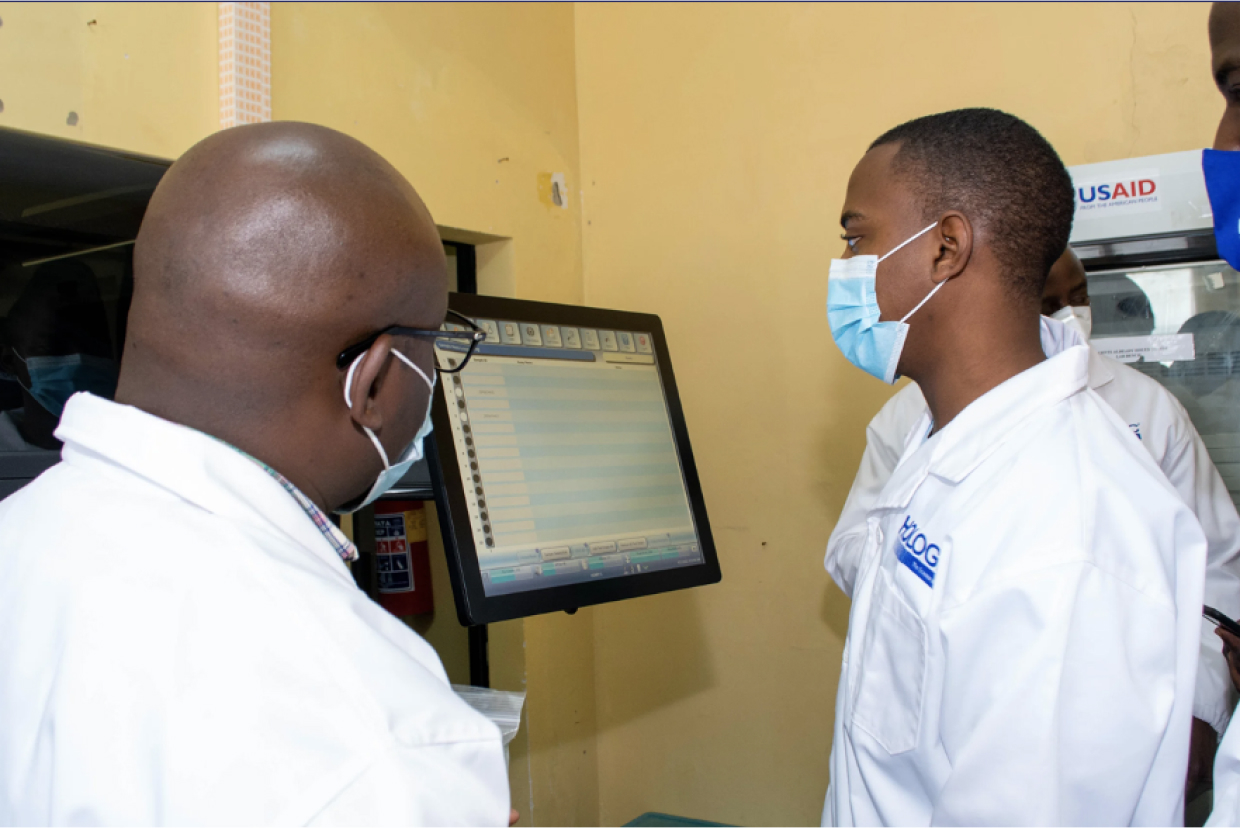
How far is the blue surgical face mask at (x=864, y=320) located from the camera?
1.29 metres

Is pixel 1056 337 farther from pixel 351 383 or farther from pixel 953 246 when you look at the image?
pixel 351 383

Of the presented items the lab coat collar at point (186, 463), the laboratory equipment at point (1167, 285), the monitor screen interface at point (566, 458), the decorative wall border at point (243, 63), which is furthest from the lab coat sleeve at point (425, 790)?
the laboratory equipment at point (1167, 285)

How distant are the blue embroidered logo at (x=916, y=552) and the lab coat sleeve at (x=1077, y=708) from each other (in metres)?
0.13

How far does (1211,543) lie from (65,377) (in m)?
2.02

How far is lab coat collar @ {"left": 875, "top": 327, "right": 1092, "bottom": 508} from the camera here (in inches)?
42.1

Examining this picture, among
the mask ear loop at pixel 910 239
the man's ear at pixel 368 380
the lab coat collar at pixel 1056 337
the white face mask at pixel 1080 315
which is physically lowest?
the man's ear at pixel 368 380

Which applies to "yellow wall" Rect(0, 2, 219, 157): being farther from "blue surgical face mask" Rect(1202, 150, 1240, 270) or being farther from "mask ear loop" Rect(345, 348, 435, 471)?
"blue surgical face mask" Rect(1202, 150, 1240, 270)

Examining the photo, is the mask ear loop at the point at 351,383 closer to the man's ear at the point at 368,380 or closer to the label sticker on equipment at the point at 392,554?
the man's ear at the point at 368,380

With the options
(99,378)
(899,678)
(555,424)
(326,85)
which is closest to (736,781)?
(555,424)

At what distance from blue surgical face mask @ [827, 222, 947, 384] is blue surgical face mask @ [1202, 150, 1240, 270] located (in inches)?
19.5

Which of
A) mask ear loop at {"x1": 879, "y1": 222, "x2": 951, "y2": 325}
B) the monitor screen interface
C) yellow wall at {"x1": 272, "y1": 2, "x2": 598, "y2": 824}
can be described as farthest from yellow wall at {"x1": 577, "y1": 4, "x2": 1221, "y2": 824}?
mask ear loop at {"x1": 879, "y1": 222, "x2": 951, "y2": 325}

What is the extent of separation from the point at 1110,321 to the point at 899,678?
118 centimetres

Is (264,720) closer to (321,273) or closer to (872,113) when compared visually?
(321,273)

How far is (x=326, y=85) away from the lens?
6.36ft
